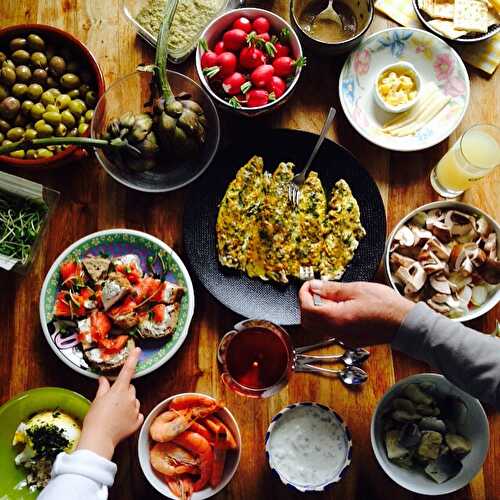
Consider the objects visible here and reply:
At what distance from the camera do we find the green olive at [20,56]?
200 cm

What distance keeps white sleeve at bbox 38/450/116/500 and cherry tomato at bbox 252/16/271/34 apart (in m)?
1.35

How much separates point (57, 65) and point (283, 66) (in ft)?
2.28

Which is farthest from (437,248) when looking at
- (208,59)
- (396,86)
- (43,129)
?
(43,129)

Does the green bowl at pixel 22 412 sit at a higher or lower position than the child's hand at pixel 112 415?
lower

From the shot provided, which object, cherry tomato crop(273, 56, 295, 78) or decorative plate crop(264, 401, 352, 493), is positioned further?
cherry tomato crop(273, 56, 295, 78)

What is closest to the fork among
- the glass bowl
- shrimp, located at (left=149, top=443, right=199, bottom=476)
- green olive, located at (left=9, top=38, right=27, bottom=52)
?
the glass bowl

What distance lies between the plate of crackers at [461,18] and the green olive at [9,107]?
4.27 feet

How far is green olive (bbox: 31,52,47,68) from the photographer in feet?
6.58

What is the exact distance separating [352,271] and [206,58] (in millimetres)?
801

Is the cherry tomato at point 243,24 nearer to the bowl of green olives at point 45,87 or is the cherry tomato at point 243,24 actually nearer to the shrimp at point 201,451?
the bowl of green olives at point 45,87

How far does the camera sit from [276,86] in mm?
2027

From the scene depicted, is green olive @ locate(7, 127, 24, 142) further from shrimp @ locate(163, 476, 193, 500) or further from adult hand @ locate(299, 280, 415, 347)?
shrimp @ locate(163, 476, 193, 500)

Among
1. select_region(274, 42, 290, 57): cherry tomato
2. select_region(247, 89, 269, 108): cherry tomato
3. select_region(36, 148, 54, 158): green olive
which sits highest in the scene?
select_region(274, 42, 290, 57): cherry tomato

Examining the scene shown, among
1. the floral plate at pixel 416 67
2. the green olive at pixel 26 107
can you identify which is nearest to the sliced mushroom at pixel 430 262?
the floral plate at pixel 416 67
